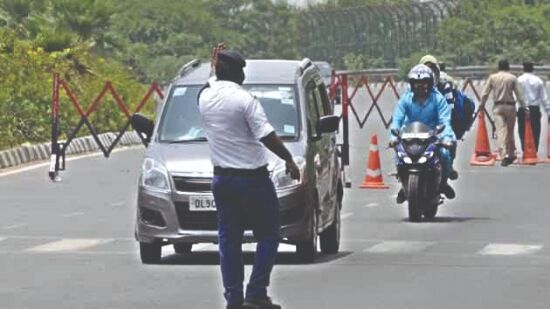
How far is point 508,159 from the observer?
1324 inches

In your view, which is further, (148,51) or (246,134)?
(148,51)

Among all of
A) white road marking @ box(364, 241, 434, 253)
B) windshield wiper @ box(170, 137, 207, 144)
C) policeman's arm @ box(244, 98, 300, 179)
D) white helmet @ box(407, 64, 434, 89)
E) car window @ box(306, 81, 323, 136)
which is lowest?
white road marking @ box(364, 241, 434, 253)

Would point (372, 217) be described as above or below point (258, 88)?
below

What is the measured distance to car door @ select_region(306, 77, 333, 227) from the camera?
17.0 metres

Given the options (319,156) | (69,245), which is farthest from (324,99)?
(69,245)

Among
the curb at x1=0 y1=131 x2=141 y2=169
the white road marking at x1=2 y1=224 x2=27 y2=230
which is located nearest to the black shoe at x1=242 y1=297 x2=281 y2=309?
the white road marking at x1=2 y1=224 x2=27 y2=230

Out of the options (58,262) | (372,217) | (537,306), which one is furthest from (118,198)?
(537,306)

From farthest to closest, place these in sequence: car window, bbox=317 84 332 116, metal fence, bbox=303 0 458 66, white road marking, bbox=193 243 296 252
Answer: metal fence, bbox=303 0 458 66 < car window, bbox=317 84 332 116 < white road marking, bbox=193 243 296 252

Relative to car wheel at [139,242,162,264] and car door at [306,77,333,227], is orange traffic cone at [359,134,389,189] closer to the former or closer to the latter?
car door at [306,77,333,227]

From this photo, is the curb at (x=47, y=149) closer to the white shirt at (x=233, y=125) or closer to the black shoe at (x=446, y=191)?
the black shoe at (x=446, y=191)

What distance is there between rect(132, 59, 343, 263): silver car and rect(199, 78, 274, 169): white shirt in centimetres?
372

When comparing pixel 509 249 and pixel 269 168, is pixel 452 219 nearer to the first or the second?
pixel 509 249

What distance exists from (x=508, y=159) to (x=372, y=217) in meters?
11.7

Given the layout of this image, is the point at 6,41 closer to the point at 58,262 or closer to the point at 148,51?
the point at 58,262
